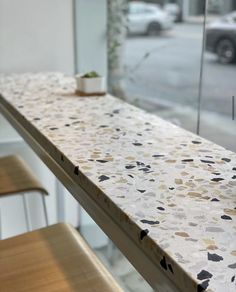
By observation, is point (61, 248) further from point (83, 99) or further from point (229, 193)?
point (83, 99)

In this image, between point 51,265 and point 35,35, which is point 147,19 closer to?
point 35,35

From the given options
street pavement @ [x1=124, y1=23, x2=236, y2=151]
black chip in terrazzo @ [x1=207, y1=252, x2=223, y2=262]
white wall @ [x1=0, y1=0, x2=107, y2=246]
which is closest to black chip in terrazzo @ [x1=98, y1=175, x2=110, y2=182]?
black chip in terrazzo @ [x1=207, y1=252, x2=223, y2=262]

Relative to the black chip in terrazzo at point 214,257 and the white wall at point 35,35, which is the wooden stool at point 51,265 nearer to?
the black chip in terrazzo at point 214,257

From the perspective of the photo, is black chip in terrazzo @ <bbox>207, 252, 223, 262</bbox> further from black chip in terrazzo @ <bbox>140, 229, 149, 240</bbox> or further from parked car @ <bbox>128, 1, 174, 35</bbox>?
parked car @ <bbox>128, 1, 174, 35</bbox>

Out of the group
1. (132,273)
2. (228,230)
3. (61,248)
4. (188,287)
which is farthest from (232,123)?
(132,273)

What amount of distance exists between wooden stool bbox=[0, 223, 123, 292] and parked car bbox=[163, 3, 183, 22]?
4.04 ft

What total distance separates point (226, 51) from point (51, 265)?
112cm

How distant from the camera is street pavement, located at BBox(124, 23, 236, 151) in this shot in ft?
5.65

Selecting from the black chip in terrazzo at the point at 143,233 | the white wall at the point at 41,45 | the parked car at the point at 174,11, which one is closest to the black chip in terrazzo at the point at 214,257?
the black chip in terrazzo at the point at 143,233

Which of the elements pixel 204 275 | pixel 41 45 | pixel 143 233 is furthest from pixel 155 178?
pixel 41 45

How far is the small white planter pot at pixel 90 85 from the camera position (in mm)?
1860

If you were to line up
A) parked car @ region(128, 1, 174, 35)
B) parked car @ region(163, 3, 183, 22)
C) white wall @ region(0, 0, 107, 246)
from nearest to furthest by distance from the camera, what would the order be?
parked car @ region(163, 3, 183, 22), parked car @ region(128, 1, 174, 35), white wall @ region(0, 0, 107, 246)

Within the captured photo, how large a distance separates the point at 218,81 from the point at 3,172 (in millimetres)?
957

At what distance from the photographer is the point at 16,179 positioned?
5.80 feet
